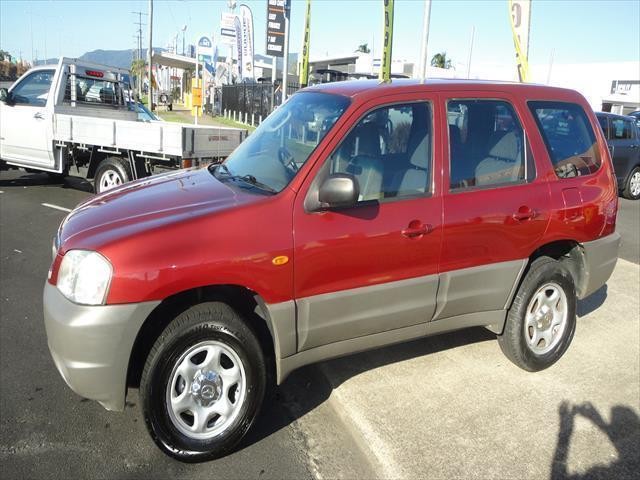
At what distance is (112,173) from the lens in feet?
27.6

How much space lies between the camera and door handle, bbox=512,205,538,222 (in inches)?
141

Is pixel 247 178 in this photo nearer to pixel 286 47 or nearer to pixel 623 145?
pixel 623 145

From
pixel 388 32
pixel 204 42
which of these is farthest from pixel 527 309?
pixel 204 42

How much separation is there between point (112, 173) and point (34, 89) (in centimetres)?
277

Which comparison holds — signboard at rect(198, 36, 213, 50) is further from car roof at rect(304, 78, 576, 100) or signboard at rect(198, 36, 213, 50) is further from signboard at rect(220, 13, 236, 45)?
car roof at rect(304, 78, 576, 100)

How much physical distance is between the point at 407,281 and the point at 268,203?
1.00 meters

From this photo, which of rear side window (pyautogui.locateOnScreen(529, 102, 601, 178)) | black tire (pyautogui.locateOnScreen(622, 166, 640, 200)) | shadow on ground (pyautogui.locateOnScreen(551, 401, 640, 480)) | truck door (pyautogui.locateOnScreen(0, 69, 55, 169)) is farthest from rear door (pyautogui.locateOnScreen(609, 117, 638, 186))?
truck door (pyautogui.locateOnScreen(0, 69, 55, 169))

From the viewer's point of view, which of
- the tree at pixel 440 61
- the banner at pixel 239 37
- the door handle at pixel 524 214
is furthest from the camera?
the tree at pixel 440 61

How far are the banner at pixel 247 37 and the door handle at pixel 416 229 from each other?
30.6 metres

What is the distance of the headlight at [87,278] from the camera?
2.57 metres

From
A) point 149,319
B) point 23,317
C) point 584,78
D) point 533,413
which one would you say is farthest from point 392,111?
point 584,78

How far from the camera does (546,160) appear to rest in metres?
3.79

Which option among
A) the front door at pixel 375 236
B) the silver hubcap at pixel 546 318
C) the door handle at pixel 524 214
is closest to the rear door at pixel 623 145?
the silver hubcap at pixel 546 318

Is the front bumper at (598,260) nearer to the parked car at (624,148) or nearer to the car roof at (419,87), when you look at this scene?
the car roof at (419,87)
